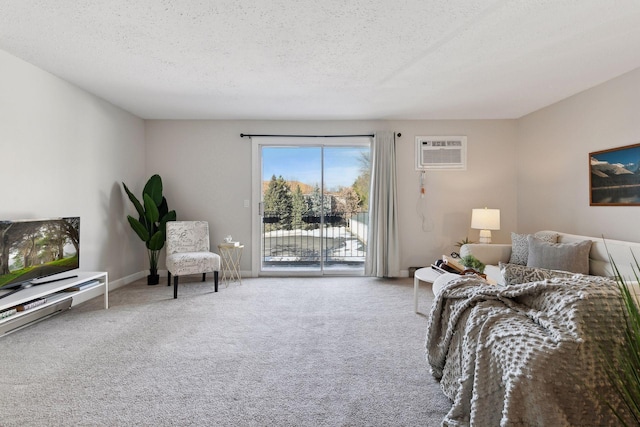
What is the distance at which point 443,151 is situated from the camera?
4629mm

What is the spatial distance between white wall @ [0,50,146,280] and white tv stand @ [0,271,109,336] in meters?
0.52

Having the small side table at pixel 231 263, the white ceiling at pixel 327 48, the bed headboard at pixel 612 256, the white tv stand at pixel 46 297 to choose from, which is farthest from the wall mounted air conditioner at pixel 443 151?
the white tv stand at pixel 46 297

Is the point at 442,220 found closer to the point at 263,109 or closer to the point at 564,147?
the point at 564,147

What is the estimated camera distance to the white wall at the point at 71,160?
270 cm

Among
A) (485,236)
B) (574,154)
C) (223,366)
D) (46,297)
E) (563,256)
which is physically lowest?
(223,366)

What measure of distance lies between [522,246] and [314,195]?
2788 millimetres

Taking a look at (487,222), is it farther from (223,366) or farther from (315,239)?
(223,366)

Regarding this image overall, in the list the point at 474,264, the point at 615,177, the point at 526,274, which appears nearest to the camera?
the point at 526,274

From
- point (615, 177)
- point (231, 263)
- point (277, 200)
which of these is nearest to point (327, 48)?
point (277, 200)

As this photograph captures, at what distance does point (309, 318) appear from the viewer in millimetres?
2980

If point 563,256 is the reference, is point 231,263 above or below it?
below

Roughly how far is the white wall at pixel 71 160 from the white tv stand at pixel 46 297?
523 millimetres

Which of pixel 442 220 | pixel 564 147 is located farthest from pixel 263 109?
pixel 564 147

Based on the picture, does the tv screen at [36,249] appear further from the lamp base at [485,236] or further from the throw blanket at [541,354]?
the lamp base at [485,236]
